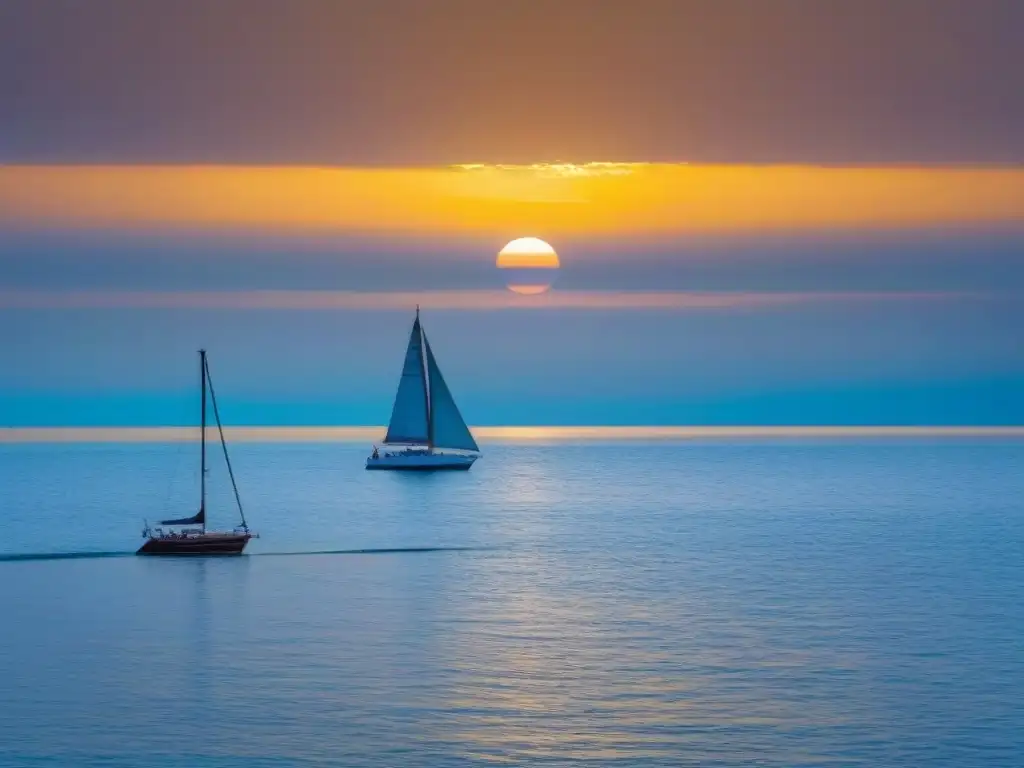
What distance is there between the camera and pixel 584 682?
51156 millimetres

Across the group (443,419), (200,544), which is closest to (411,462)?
(443,419)

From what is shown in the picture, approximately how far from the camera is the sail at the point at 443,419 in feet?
488

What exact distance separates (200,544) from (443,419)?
6432 centimetres

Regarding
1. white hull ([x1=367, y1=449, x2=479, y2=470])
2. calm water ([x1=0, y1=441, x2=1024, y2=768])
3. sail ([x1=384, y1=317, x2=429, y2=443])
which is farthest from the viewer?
white hull ([x1=367, y1=449, x2=479, y2=470])

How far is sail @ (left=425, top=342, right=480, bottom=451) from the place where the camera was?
149 meters

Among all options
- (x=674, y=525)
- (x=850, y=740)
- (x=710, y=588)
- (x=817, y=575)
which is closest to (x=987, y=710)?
(x=850, y=740)

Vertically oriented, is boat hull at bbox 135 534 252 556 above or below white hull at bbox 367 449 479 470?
below

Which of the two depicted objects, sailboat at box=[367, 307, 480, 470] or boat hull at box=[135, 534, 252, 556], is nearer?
boat hull at box=[135, 534, 252, 556]

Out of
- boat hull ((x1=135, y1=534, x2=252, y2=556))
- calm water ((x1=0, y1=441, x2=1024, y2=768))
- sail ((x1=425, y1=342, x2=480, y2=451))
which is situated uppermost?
sail ((x1=425, y1=342, x2=480, y2=451))

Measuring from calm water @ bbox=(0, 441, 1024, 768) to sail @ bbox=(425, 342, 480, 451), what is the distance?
3179cm

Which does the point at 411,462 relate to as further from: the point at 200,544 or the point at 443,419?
the point at 200,544

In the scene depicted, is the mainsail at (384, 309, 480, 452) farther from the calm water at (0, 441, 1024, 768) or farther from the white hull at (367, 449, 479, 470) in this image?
the calm water at (0, 441, 1024, 768)

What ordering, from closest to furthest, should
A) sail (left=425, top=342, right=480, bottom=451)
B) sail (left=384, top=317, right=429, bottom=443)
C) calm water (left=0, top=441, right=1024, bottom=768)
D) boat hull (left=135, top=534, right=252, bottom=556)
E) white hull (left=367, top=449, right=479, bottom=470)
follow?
1. calm water (left=0, top=441, right=1024, bottom=768)
2. boat hull (left=135, top=534, right=252, bottom=556)
3. sail (left=384, top=317, right=429, bottom=443)
4. sail (left=425, top=342, right=480, bottom=451)
5. white hull (left=367, top=449, right=479, bottom=470)

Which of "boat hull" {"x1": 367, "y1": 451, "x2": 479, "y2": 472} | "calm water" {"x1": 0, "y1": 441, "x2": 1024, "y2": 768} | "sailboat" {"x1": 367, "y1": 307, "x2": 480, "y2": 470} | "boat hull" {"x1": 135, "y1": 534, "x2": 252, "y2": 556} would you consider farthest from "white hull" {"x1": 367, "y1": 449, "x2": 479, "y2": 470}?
"boat hull" {"x1": 135, "y1": 534, "x2": 252, "y2": 556}
